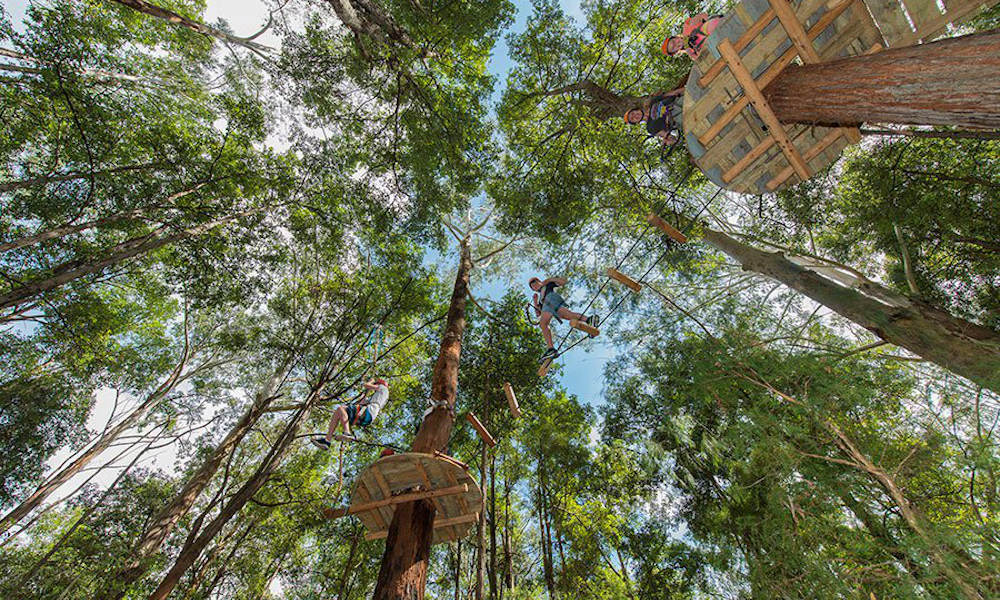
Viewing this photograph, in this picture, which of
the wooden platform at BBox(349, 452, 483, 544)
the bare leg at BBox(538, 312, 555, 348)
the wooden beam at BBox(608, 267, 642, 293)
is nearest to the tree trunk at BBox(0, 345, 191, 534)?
the wooden platform at BBox(349, 452, 483, 544)

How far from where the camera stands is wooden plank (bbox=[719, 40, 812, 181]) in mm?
3129

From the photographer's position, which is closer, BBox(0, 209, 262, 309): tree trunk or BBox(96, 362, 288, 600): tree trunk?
BBox(96, 362, 288, 600): tree trunk

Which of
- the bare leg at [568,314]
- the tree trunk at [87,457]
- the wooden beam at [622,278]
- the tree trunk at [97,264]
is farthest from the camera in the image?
the tree trunk at [87,457]

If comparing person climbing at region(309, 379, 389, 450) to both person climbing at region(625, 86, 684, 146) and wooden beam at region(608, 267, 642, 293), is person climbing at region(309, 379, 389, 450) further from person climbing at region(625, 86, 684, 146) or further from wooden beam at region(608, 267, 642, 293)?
person climbing at region(625, 86, 684, 146)

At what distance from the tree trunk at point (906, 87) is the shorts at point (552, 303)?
3.07 meters

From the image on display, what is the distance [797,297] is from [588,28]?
317 inches

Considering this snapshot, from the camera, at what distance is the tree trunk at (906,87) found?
7.07 ft

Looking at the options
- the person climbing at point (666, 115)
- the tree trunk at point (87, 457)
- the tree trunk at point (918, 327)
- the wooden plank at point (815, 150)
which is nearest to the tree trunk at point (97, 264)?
the tree trunk at point (87, 457)

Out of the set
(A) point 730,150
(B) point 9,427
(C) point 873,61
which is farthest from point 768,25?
(B) point 9,427

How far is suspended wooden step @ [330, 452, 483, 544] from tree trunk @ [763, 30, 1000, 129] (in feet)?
14.1

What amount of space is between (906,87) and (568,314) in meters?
3.31

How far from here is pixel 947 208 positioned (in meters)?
5.58

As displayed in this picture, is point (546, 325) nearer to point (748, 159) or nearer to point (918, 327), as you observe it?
point (748, 159)

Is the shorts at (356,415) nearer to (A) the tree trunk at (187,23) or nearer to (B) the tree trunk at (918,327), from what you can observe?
(B) the tree trunk at (918,327)
